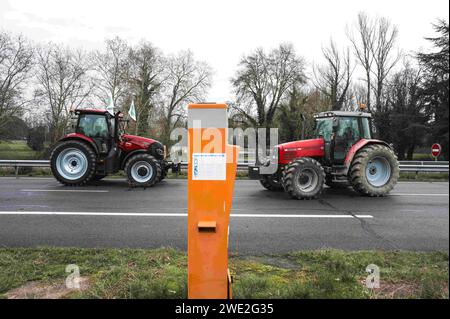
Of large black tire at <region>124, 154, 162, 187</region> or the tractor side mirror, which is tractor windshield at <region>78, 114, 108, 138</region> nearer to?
large black tire at <region>124, 154, 162, 187</region>

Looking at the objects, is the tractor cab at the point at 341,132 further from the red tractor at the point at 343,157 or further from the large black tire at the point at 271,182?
the large black tire at the point at 271,182

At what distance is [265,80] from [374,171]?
1854 cm

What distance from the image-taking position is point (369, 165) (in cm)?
1009

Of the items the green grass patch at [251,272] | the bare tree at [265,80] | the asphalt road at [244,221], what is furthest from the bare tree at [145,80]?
the green grass patch at [251,272]

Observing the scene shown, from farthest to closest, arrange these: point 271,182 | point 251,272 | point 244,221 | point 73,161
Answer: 1. point 73,161
2. point 271,182
3. point 244,221
4. point 251,272

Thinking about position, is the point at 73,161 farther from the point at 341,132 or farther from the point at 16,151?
the point at 16,151


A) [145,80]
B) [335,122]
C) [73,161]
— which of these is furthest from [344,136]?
[145,80]

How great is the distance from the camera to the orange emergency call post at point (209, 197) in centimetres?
285

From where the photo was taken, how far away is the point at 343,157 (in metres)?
10.1

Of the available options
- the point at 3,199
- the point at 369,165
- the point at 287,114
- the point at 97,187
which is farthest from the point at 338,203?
the point at 287,114

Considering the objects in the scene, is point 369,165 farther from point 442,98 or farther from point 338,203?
point 442,98

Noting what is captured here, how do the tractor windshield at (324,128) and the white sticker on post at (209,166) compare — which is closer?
the white sticker on post at (209,166)

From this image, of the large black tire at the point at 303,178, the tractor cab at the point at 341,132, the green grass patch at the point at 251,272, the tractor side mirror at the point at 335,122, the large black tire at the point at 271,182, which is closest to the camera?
the green grass patch at the point at 251,272

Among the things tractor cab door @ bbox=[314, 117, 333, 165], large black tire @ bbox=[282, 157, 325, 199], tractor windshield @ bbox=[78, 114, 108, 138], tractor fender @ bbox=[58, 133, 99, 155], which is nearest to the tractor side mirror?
tractor cab door @ bbox=[314, 117, 333, 165]
